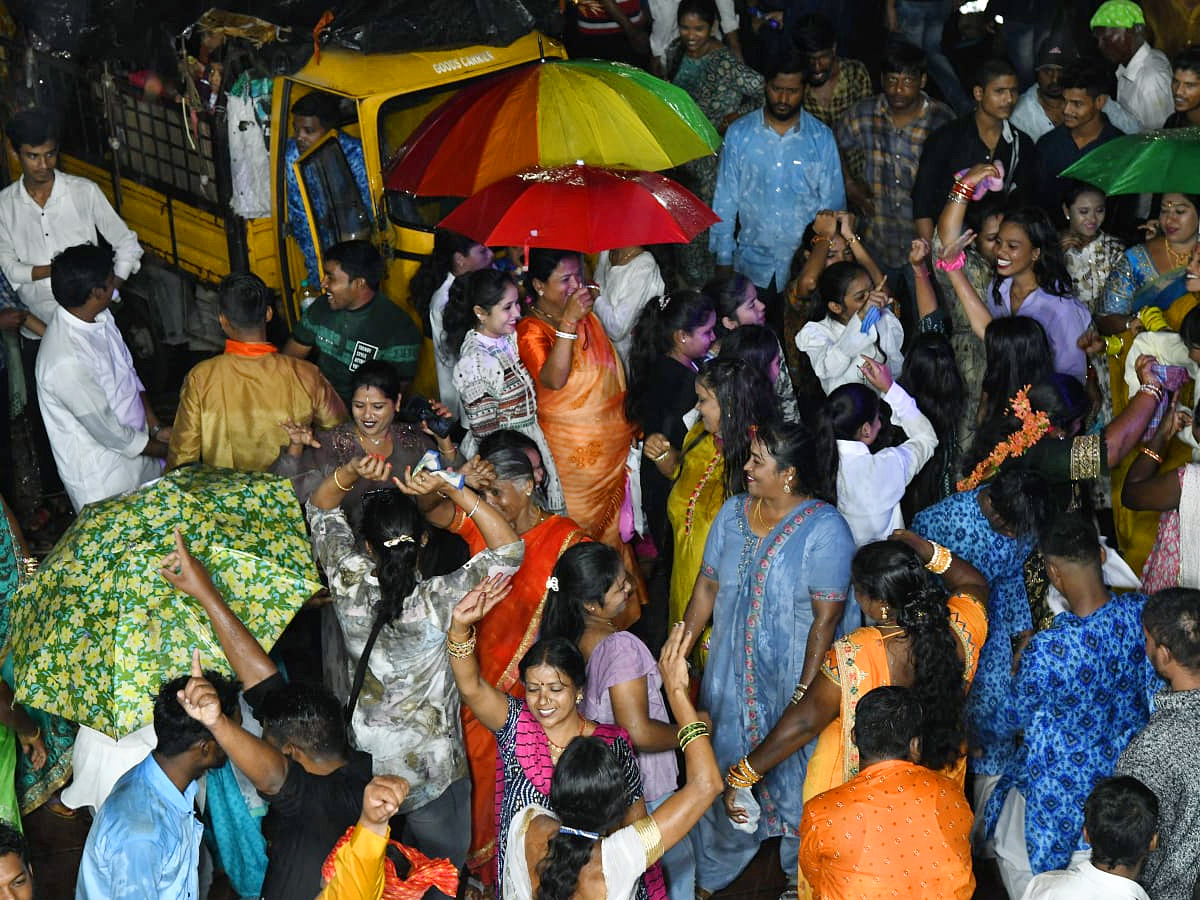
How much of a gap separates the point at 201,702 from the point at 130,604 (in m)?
0.78

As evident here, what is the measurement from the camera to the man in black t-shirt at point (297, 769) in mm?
4098

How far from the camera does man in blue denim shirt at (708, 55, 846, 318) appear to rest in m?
7.88

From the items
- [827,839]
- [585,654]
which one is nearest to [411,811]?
[585,654]

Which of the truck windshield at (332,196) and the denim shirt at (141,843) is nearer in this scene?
the denim shirt at (141,843)

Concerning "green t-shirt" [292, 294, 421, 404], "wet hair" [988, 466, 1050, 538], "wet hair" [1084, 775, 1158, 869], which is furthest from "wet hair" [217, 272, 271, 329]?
"wet hair" [1084, 775, 1158, 869]

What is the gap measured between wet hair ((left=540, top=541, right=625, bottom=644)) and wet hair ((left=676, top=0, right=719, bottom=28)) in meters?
4.87

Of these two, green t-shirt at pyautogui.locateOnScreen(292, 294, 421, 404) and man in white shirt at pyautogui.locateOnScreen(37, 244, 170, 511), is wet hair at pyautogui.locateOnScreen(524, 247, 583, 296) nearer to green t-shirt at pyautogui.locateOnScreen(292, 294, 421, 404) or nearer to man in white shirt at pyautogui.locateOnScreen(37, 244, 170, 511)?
green t-shirt at pyautogui.locateOnScreen(292, 294, 421, 404)

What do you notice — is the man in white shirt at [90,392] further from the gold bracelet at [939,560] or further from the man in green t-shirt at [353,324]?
the gold bracelet at [939,560]

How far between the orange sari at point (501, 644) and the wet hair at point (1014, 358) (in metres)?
1.89

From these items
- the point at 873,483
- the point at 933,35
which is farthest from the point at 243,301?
the point at 933,35

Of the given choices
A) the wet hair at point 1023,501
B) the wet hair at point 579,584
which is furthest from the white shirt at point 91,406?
the wet hair at point 1023,501

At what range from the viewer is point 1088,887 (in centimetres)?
394

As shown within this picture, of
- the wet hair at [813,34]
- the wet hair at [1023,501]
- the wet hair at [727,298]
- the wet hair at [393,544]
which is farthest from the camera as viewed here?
the wet hair at [813,34]

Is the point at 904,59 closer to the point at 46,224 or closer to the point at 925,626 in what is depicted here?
the point at 925,626
